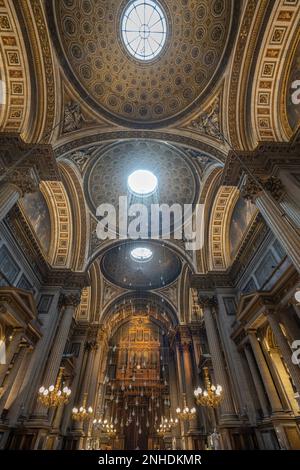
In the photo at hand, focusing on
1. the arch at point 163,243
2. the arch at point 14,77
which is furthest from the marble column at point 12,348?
the arch at point 14,77

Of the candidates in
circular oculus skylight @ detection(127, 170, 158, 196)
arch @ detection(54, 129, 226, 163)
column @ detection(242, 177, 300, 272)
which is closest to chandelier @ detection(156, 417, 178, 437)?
circular oculus skylight @ detection(127, 170, 158, 196)

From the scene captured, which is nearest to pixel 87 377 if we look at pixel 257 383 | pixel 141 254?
pixel 141 254

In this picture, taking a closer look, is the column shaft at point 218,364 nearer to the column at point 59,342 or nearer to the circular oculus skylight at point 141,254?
the column at point 59,342

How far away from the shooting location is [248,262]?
11.9 metres

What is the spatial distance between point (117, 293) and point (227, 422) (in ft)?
46.2

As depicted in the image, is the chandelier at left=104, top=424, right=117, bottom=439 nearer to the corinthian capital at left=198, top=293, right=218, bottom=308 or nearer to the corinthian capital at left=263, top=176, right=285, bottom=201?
the corinthian capital at left=198, top=293, right=218, bottom=308

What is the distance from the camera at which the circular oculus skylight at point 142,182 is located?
1614 centimetres

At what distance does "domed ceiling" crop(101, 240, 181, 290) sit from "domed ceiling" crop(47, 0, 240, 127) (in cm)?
1172

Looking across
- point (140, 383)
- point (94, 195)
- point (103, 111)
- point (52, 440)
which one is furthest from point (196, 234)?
point (140, 383)

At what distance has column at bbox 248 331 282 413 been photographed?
8498 millimetres

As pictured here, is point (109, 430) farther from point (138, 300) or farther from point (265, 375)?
point (265, 375)

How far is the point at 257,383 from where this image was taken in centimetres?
980

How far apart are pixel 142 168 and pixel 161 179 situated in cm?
137

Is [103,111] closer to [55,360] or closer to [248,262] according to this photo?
[248,262]
